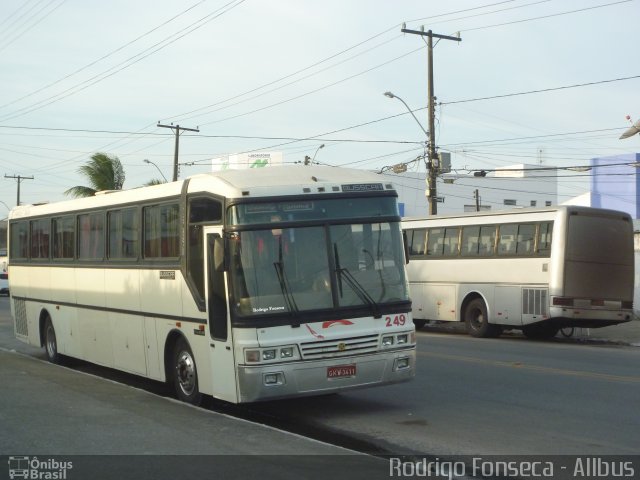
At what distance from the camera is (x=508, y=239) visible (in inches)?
926

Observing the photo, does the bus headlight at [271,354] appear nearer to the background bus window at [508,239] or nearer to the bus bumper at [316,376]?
the bus bumper at [316,376]

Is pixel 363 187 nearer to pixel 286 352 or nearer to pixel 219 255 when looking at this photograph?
pixel 219 255

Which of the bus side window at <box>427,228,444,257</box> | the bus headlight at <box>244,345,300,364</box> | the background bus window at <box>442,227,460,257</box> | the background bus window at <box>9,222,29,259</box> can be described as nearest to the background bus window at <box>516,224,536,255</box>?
the background bus window at <box>442,227,460,257</box>

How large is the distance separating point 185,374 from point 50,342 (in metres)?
6.50

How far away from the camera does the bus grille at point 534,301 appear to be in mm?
22047

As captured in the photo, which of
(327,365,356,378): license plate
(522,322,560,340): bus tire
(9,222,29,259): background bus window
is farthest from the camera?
(522,322,560,340): bus tire

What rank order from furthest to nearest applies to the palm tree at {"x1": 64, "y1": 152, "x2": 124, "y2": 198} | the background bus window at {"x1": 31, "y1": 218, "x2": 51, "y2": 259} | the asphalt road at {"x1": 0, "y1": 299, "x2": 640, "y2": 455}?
the palm tree at {"x1": 64, "y1": 152, "x2": 124, "y2": 198}
the background bus window at {"x1": 31, "y1": 218, "x2": 51, "y2": 259}
the asphalt road at {"x1": 0, "y1": 299, "x2": 640, "y2": 455}

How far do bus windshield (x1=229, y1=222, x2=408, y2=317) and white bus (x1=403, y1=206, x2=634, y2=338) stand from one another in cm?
1214

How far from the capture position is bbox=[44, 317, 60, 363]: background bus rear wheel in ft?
56.0

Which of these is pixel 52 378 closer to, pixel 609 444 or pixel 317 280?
pixel 317 280

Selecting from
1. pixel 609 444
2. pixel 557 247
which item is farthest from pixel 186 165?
pixel 609 444

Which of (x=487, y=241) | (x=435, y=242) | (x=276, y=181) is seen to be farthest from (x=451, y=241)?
(x=276, y=181)

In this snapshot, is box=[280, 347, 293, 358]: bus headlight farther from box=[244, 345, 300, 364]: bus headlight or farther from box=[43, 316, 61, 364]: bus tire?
box=[43, 316, 61, 364]: bus tire

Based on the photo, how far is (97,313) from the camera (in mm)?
14836
